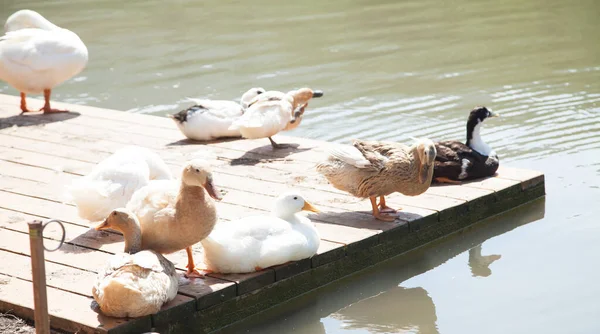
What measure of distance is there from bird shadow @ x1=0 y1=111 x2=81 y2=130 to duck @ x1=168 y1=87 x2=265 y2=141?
5.31 feet

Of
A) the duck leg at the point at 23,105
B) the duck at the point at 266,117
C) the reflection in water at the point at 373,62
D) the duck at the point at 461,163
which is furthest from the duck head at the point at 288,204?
the duck leg at the point at 23,105

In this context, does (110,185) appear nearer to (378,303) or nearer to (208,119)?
(378,303)

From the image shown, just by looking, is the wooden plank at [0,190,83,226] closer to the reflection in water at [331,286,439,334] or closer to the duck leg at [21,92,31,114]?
the reflection in water at [331,286,439,334]

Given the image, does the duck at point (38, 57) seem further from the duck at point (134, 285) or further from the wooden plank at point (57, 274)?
the duck at point (134, 285)

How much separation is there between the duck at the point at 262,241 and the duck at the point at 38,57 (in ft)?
13.6

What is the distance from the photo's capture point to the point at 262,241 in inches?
201

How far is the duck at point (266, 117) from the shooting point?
7.12 meters

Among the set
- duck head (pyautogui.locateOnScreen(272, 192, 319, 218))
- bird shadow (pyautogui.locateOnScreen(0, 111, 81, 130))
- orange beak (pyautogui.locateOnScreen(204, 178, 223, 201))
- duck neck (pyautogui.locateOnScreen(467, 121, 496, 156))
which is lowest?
bird shadow (pyautogui.locateOnScreen(0, 111, 81, 130))

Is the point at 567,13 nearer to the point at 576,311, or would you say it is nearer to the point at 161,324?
the point at 576,311

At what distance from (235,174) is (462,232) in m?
1.71

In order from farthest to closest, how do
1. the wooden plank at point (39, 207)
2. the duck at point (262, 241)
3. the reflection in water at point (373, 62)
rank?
the reflection in water at point (373, 62) → the wooden plank at point (39, 207) → the duck at point (262, 241)

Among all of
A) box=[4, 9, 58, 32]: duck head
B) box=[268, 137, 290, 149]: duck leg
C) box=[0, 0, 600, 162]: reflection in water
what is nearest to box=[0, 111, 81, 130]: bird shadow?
box=[4, 9, 58, 32]: duck head

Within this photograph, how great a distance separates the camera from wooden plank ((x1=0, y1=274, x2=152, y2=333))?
178 inches

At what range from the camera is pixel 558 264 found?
5.92m
